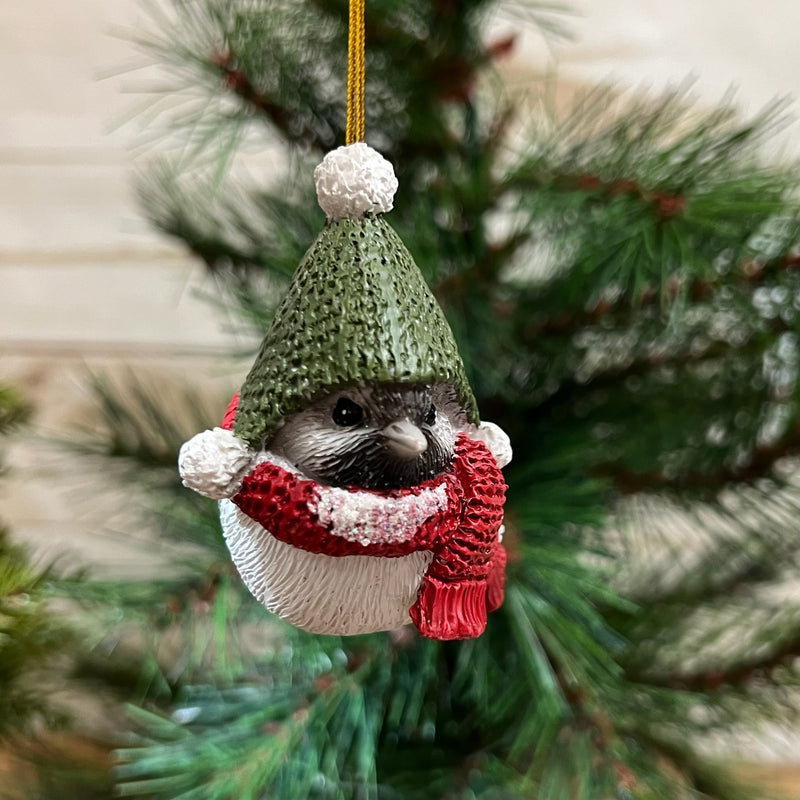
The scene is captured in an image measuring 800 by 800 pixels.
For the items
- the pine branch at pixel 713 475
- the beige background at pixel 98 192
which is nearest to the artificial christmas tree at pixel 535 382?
the pine branch at pixel 713 475

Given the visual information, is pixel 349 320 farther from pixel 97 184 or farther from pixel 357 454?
pixel 97 184

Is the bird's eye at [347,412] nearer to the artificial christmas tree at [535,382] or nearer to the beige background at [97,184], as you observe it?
the artificial christmas tree at [535,382]

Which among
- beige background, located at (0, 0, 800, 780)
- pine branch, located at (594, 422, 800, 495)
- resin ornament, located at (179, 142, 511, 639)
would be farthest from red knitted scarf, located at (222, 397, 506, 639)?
beige background, located at (0, 0, 800, 780)

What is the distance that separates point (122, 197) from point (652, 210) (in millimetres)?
638

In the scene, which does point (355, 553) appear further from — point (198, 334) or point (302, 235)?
point (198, 334)

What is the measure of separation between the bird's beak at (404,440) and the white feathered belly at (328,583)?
A: 6 cm

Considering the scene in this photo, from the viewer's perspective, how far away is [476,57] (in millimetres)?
545

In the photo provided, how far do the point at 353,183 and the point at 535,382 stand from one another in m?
0.29

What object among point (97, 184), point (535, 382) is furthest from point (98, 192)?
point (535, 382)

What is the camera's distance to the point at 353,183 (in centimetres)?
35

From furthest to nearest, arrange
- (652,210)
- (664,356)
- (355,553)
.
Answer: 1. (664,356)
2. (652,210)
3. (355,553)

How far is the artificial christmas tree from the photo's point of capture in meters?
0.50

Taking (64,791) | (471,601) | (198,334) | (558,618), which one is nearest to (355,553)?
(471,601)

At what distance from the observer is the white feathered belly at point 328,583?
13.9 inches
